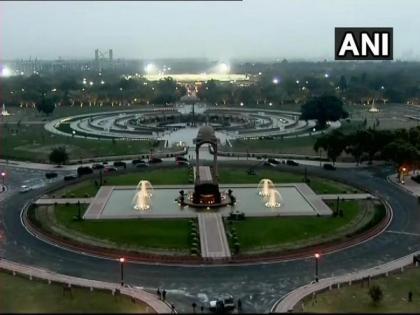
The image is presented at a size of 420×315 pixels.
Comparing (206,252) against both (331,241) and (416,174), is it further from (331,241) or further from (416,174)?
(416,174)

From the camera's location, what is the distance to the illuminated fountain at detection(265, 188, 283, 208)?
2089 inches

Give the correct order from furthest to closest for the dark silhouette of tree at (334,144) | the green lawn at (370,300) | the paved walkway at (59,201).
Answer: the dark silhouette of tree at (334,144), the paved walkway at (59,201), the green lawn at (370,300)

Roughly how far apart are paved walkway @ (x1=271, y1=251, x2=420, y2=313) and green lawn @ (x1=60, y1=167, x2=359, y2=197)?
62.5ft

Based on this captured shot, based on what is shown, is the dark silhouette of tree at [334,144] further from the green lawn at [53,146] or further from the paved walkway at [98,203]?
the paved walkway at [98,203]

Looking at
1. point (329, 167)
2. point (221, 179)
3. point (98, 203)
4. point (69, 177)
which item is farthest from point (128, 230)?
point (329, 167)

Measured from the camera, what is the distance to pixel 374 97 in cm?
15062

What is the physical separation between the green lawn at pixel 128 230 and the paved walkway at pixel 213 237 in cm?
133

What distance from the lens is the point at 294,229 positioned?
46.2 metres

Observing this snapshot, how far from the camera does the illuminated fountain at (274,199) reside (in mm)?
53062

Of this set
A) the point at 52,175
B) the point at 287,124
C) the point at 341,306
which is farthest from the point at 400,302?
the point at 287,124

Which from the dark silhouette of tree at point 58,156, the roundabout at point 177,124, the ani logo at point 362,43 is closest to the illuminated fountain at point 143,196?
the dark silhouette of tree at point 58,156

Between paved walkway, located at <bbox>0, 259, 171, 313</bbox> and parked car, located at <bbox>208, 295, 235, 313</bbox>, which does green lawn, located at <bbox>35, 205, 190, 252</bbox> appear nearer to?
paved walkway, located at <bbox>0, 259, 171, 313</bbox>

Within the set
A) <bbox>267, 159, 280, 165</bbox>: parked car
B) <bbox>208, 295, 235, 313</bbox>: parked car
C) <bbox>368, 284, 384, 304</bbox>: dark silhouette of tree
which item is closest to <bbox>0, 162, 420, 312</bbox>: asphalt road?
<bbox>208, 295, 235, 313</bbox>: parked car

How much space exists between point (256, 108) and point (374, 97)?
33.3 m
